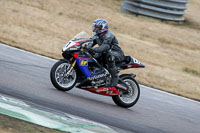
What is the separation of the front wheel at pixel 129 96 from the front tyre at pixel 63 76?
1.12 metres

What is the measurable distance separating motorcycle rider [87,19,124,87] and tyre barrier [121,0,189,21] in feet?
42.6

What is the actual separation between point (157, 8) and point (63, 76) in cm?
1409

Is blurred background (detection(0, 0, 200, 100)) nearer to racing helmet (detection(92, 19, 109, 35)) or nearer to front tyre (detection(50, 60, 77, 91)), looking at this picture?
racing helmet (detection(92, 19, 109, 35))

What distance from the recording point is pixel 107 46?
299 inches

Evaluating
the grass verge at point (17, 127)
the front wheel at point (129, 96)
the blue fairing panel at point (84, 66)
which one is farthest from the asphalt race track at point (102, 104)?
the grass verge at point (17, 127)

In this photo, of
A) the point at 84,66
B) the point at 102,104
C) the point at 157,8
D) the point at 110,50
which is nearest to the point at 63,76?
the point at 84,66

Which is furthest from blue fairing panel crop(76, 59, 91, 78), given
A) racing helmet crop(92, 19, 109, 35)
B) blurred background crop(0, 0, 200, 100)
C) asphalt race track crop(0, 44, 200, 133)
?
blurred background crop(0, 0, 200, 100)

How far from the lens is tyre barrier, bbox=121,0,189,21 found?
20.4 m

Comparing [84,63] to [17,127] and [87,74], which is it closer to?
[87,74]

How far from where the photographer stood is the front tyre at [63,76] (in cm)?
735

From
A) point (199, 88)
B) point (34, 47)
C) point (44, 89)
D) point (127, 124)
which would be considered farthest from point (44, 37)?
point (127, 124)

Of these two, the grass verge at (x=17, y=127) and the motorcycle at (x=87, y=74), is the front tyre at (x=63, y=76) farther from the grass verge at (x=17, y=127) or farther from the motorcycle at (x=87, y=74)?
the grass verge at (x=17, y=127)

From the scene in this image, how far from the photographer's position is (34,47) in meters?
13.1

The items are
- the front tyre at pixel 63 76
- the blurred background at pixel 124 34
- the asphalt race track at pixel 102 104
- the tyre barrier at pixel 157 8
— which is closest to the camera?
the asphalt race track at pixel 102 104
